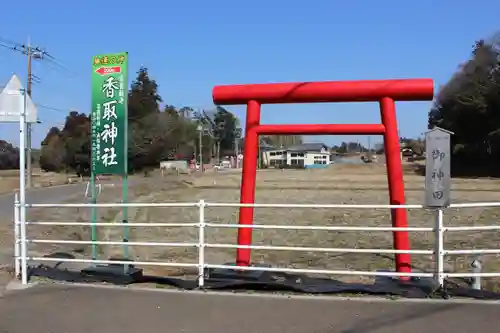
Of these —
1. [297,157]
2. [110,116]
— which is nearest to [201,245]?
[110,116]

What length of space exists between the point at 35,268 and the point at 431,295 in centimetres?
540

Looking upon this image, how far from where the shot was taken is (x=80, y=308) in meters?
5.91

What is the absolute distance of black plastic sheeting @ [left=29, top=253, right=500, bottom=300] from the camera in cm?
602

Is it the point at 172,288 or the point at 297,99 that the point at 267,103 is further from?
the point at 172,288

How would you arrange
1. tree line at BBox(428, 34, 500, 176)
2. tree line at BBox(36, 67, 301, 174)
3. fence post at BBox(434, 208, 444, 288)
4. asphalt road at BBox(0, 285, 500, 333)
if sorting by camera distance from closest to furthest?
asphalt road at BBox(0, 285, 500, 333)
fence post at BBox(434, 208, 444, 288)
tree line at BBox(428, 34, 500, 176)
tree line at BBox(36, 67, 301, 174)

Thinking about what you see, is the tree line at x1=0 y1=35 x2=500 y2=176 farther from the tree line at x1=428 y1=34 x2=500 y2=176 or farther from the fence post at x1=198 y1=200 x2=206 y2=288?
the fence post at x1=198 y1=200 x2=206 y2=288

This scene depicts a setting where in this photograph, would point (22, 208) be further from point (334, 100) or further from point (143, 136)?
point (143, 136)

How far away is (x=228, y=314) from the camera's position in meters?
5.57

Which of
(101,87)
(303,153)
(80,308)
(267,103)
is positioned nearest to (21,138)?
(101,87)

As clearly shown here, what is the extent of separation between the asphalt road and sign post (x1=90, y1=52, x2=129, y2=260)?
173cm

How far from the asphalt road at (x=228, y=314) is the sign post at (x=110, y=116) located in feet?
5.67

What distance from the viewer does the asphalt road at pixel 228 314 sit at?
16.7 ft

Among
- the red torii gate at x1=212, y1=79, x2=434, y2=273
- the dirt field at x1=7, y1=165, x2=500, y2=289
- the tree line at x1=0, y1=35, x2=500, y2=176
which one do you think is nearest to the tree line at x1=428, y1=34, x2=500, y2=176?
the tree line at x1=0, y1=35, x2=500, y2=176

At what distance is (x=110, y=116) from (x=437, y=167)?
4484 mm
